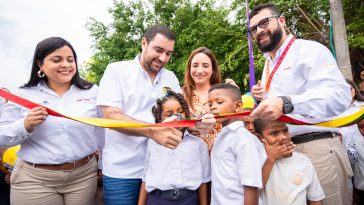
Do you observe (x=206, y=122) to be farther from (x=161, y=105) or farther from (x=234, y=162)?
(x=161, y=105)

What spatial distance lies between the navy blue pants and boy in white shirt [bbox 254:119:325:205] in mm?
607

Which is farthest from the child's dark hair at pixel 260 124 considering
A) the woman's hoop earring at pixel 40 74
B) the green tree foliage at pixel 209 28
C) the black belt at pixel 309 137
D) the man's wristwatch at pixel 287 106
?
the green tree foliage at pixel 209 28

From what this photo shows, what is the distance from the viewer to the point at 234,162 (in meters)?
2.42

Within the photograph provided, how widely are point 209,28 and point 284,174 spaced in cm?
1140

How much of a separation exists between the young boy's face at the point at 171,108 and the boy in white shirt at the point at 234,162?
319mm

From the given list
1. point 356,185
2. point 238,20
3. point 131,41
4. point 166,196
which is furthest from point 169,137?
point 131,41

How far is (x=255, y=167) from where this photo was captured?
2297 millimetres

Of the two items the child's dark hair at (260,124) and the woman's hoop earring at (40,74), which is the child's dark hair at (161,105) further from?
the woman's hoop earring at (40,74)

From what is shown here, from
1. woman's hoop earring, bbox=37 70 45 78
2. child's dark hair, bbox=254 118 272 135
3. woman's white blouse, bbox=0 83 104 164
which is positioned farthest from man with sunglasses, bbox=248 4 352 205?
woman's hoop earring, bbox=37 70 45 78

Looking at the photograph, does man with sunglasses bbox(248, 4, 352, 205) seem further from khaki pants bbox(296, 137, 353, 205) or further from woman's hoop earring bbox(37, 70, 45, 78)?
woman's hoop earring bbox(37, 70, 45, 78)

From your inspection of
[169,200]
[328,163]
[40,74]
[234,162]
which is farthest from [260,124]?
[40,74]

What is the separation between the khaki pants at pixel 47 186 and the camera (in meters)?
2.57

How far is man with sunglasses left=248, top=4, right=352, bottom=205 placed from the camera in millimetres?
2410

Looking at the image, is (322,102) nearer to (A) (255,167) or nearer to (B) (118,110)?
(A) (255,167)
